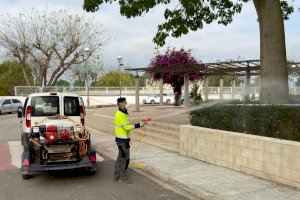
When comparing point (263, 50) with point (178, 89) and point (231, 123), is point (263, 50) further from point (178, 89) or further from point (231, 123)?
point (178, 89)


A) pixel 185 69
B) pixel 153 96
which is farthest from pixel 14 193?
pixel 153 96

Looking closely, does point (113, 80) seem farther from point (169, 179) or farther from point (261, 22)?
point (169, 179)

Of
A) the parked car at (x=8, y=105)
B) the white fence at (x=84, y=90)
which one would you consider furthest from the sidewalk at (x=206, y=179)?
the white fence at (x=84, y=90)

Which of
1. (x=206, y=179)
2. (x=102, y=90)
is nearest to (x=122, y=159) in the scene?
(x=206, y=179)

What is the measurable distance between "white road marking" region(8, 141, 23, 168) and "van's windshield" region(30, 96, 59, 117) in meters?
1.43

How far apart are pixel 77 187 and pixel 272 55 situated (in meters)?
7.10

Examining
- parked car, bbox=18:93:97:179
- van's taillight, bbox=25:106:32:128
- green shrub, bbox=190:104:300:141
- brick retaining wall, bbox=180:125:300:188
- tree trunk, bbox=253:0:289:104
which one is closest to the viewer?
brick retaining wall, bbox=180:125:300:188

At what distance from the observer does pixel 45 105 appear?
1147cm

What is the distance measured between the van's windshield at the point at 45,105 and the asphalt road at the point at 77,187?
186 cm

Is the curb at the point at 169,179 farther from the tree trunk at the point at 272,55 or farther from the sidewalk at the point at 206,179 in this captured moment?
the tree trunk at the point at 272,55

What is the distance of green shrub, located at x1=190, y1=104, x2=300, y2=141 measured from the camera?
881 centimetres

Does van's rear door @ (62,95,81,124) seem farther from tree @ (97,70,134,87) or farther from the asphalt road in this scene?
tree @ (97,70,134,87)

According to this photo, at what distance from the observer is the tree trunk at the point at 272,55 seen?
40.7ft

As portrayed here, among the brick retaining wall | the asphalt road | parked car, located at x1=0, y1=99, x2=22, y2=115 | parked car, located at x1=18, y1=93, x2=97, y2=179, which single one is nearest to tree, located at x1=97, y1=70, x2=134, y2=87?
parked car, located at x1=0, y1=99, x2=22, y2=115
